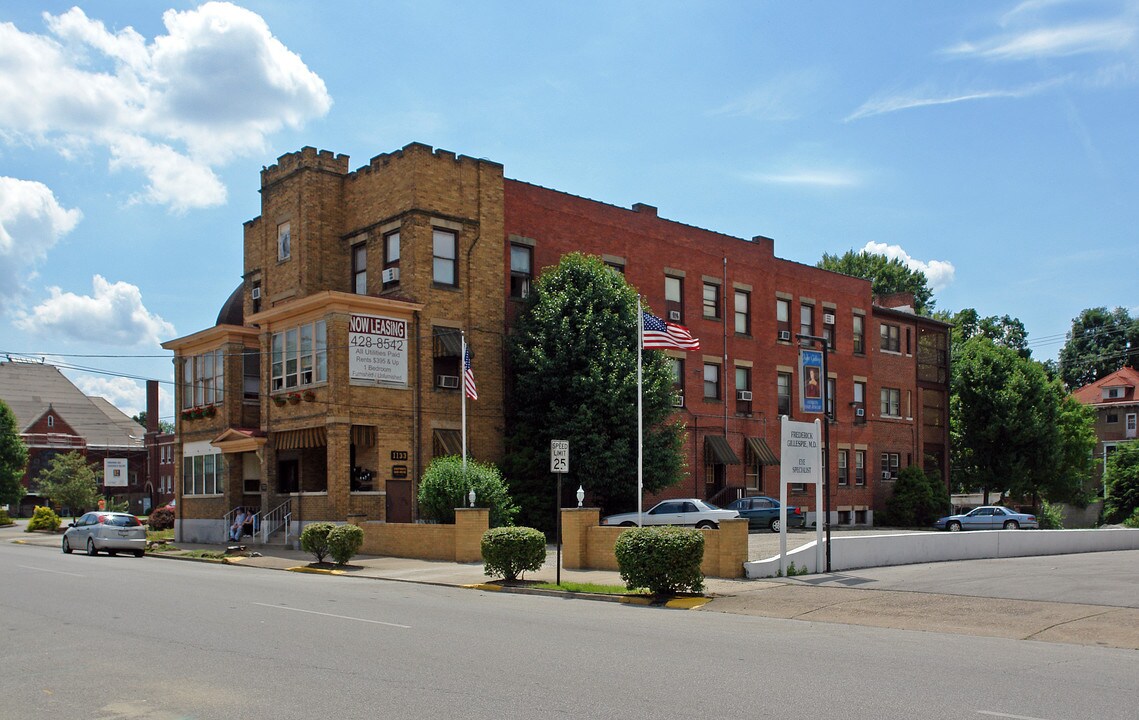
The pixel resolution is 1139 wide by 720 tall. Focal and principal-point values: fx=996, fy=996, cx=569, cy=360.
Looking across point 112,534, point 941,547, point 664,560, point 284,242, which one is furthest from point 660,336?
point 112,534

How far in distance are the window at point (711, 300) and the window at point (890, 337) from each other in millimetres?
12840

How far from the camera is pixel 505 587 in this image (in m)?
20.5

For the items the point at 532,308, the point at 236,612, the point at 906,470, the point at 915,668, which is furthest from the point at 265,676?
the point at 906,470

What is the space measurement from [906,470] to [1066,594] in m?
32.8

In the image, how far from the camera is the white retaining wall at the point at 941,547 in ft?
70.8

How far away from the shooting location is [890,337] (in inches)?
2055

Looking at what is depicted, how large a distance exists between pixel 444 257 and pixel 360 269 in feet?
11.7

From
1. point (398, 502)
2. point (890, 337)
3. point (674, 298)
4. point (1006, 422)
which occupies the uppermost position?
point (674, 298)

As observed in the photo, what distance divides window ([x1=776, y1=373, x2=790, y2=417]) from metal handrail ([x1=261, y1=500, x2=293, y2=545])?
22.5 metres

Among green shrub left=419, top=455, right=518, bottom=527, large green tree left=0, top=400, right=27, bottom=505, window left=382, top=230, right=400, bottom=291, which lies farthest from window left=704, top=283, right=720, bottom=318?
large green tree left=0, top=400, right=27, bottom=505

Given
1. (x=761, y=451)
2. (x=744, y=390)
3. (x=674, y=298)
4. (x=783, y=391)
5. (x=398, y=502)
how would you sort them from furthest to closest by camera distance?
1. (x=783, y=391)
2. (x=744, y=390)
3. (x=761, y=451)
4. (x=674, y=298)
5. (x=398, y=502)

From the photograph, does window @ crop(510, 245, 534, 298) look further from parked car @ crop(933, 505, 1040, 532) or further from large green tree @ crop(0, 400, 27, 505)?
large green tree @ crop(0, 400, 27, 505)

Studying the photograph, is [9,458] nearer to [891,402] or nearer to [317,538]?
[317,538]

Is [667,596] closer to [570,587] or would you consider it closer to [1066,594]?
[570,587]
